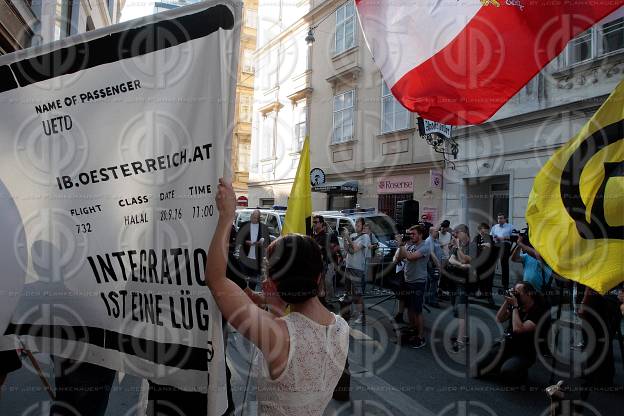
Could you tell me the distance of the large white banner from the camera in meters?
1.83

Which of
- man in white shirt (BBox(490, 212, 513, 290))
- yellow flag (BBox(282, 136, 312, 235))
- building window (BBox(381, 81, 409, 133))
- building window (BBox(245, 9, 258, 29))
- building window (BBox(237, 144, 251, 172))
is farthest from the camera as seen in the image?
building window (BBox(237, 144, 251, 172))

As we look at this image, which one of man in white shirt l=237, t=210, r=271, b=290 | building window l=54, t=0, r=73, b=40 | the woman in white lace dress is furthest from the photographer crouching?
building window l=54, t=0, r=73, b=40

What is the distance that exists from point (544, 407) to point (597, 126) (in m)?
2.83

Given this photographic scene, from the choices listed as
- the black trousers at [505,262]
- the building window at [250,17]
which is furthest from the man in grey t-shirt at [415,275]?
the building window at [250,17]

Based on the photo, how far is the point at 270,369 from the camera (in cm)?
165

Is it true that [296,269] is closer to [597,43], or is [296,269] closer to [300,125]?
[597,43]

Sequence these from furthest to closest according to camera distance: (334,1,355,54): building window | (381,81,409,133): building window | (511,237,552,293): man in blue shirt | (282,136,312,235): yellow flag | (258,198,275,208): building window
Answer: (258,198,275,208): building window → (334,1,355,54): building window → (381,81,409,133): building window → (511,237,552,293): man in blue shirt → (282,136,312,235): yellow flag

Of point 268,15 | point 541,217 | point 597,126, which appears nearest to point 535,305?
point 541,217

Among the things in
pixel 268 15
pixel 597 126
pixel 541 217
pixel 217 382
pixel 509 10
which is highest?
pixel 268 15

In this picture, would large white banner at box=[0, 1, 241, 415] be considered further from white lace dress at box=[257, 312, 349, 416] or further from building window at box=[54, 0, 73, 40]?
building window at box=[54, 0, 73, 40]

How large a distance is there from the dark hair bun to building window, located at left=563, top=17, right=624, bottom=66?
10424 millimetres

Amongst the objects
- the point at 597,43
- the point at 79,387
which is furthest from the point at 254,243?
the point at 597,43

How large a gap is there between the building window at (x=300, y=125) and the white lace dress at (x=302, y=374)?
65.3ft

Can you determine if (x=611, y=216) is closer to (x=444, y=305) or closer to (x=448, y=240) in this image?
(x=444, y=305)
